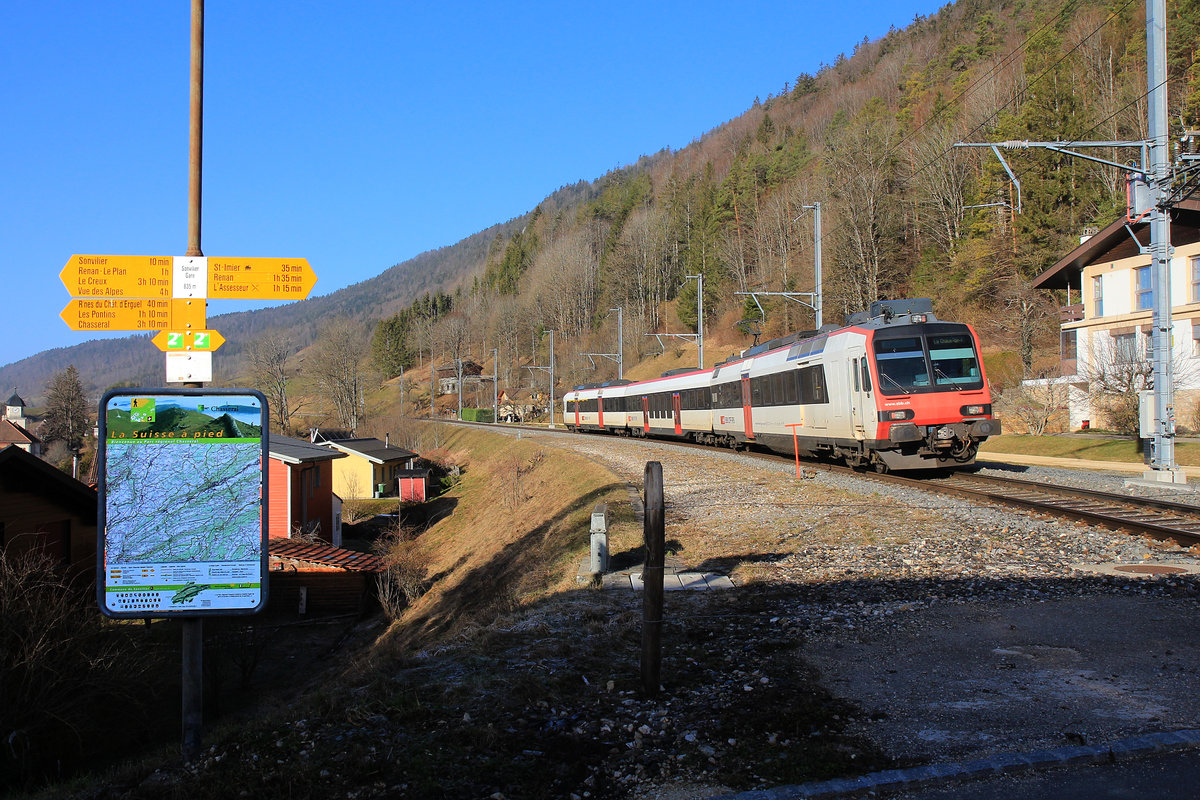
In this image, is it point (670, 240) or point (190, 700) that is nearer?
point (190, 700)

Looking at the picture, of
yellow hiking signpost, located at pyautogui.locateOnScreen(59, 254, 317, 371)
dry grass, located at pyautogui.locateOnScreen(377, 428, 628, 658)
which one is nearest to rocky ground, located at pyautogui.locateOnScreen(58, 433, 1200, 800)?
dry grass, located at pyautogui.locateOnScreen(377, 428, 628, 658)

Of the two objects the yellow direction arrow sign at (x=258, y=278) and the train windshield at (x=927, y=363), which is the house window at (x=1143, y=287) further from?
the yellow direction arrow sign at (x=258, y=278)

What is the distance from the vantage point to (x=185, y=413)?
14.8 ft

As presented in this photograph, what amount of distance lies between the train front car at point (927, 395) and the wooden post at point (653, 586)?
36.8 feet

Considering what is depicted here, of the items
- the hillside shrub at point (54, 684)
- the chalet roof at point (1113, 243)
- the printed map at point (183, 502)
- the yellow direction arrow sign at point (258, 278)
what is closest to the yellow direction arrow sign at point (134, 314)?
the yellow direction arrow sign at point (258, 278)

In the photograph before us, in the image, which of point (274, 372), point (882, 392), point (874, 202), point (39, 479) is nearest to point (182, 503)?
point (882, 392)

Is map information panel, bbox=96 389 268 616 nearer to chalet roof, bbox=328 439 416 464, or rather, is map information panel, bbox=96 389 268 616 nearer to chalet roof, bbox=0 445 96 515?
chalet roof, bbox=0 445 96 515

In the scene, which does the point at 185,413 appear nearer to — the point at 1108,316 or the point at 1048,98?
the point at 1108,316

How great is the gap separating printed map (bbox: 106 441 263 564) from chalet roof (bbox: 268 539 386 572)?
2053 cm

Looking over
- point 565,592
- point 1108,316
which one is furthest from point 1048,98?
point 565,592

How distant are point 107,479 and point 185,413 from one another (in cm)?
54

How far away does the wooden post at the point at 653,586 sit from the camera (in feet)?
16.8

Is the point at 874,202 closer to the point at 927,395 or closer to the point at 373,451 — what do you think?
the point at 373,451

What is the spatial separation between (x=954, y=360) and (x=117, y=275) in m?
14.7
